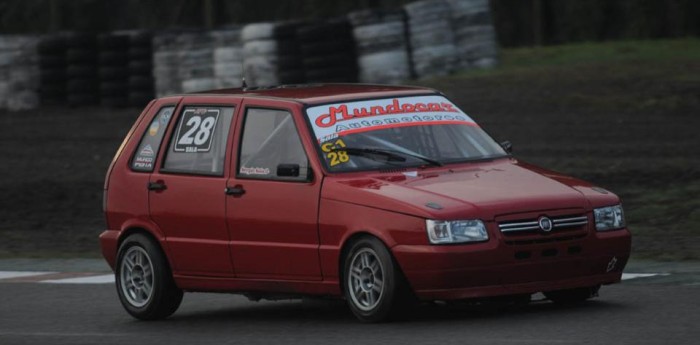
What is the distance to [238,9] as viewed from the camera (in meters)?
50.7

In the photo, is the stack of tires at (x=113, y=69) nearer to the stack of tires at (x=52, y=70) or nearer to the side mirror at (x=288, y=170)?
the stack of tires at (x=52, y=70)

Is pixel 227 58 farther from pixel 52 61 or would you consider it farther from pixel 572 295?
pixel 572 295

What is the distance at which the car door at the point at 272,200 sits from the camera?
33.4 ft

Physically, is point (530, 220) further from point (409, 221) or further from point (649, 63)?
point (649, 63)

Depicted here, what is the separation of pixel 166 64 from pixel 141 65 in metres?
0.42

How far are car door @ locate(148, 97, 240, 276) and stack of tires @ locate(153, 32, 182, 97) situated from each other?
54.4 ft

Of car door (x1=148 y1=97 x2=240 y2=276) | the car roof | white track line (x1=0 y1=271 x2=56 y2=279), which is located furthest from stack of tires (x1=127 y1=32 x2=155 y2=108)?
car door (x1=148 y1=97 x2=240 y2=276)

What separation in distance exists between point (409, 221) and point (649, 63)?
1781 cm

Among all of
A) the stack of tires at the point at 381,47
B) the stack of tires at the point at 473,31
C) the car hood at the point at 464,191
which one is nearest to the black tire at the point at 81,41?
the stack of tires at the point at 381,47

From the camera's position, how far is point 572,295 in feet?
33.9

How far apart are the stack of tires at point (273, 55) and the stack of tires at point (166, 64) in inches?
53.6

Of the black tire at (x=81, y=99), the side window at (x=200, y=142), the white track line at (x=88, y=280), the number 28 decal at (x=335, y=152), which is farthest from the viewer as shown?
the black tire at (x=81, y=99)

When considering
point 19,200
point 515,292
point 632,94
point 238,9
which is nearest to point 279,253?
point 515,292

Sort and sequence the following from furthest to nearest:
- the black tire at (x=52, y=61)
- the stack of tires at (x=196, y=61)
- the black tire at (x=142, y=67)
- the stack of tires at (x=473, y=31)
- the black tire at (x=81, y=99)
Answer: the black tire at (x=81, y=99), the black tire at (x=52, y=61), the black tire at (x=142, y=67), the stack of tires at (x=196, y=61), the stack of tires at (x=473, y=31)
